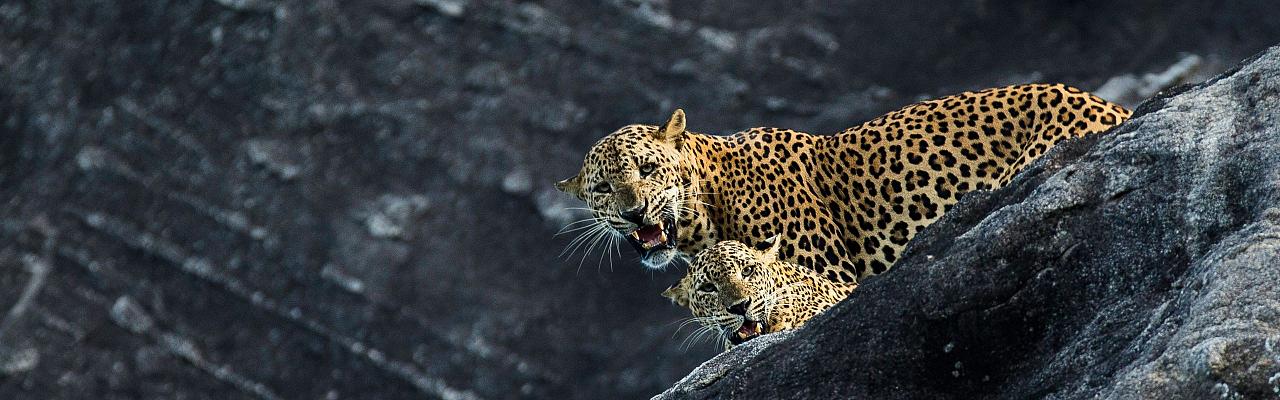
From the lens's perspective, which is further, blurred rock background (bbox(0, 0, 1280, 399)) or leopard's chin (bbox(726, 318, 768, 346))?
blurred rock background (bbox(0, 0, 1280, 399))

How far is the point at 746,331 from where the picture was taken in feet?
37.0

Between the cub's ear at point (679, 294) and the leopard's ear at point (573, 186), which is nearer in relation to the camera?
the cub's ear at point (679, 294)

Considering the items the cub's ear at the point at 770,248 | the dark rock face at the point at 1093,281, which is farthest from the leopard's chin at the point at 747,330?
the dark rock face at the point at 1093,281

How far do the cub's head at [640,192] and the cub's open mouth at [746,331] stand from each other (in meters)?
1.53

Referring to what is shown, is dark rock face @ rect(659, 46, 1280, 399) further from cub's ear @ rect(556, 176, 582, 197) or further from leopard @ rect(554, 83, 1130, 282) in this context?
cub's ear @ rect(556, 176, 582, 197)

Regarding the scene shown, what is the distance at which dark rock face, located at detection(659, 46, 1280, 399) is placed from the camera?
21.3ft

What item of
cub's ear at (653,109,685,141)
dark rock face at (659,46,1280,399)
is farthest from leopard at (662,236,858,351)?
dark rock face at (659,46,1280,399)

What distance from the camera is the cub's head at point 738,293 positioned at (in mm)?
11141

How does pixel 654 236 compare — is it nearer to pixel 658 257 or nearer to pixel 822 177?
pixel 658 257

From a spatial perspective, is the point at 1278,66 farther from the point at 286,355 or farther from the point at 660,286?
the point at 286,355

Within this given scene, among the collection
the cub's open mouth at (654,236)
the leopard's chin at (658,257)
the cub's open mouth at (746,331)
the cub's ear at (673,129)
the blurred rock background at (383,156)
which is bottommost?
the blurred rock background at (383,156)

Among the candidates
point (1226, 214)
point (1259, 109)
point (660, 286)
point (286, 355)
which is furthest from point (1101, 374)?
point (286, 355)

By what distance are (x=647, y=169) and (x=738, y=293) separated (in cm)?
182

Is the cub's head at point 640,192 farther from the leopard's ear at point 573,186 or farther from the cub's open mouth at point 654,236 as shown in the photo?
the leopard's ear at point 573,186
